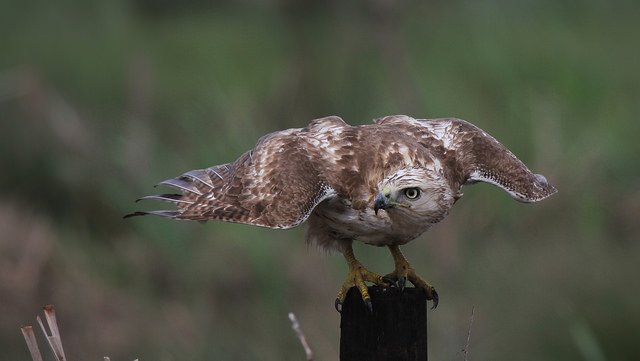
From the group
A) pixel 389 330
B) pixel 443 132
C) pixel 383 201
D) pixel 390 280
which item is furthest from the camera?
pixel 443 132

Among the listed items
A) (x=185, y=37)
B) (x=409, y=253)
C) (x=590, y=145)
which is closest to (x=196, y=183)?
(x=409, y=253)

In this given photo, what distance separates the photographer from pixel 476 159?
494 centimetres

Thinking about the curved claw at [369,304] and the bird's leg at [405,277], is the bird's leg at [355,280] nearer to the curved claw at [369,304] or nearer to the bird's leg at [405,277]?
the bird's leg at [405,277]

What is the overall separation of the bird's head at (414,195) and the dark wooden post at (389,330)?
326 mm

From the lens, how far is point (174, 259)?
8.20 metres

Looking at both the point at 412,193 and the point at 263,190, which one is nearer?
the point at 412,193

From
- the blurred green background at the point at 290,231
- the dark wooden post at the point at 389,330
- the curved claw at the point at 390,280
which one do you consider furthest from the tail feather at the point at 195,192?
the blurred green background at the point at 290,231

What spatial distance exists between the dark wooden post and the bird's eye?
0.36 m

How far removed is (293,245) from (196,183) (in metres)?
3.39

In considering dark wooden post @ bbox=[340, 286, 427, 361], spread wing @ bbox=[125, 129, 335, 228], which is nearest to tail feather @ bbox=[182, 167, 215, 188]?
spread wing @ bbox=[125, 129, 335, 228]

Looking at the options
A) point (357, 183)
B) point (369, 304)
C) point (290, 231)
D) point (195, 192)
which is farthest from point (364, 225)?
point (290, 231)

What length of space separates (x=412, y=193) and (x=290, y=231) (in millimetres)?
3823

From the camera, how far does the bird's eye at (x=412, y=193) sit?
14.7 feet

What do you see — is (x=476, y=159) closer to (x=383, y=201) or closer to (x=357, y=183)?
(x=357, y=183)
